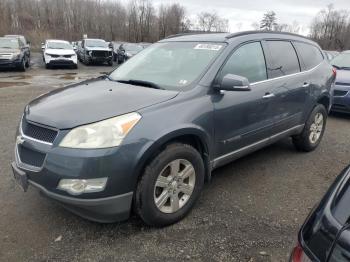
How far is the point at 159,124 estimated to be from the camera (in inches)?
111

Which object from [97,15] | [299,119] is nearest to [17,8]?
[97,15]

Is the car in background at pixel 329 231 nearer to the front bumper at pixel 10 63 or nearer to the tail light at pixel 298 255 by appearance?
the tail light at pixel 298 255

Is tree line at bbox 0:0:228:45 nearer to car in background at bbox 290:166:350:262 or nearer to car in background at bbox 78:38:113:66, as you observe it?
car in background at bbox 78:38:113:66

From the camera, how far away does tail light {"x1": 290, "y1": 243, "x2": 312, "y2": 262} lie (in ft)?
4.51

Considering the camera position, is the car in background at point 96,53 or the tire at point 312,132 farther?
the car in background at point 96,53

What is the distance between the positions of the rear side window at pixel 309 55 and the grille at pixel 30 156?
3.88m

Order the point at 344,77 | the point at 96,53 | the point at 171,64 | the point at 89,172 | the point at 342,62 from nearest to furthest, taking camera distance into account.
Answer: the point at 89,172, the point at 171,64, the point at 344,77, the point at 342,62, the point at 96,53

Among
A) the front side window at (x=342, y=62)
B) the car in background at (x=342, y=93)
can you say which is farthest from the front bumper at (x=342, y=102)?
the front side window at (x=342, y=62)

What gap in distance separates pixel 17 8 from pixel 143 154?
5738 centimetres

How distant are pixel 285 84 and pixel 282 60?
355 mm

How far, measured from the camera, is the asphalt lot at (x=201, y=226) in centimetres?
273

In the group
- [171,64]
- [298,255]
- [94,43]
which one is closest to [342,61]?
[171,64]

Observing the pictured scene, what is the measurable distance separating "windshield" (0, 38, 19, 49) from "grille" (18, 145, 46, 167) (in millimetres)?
15916

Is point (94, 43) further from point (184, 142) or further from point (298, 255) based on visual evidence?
point (298, 255)
